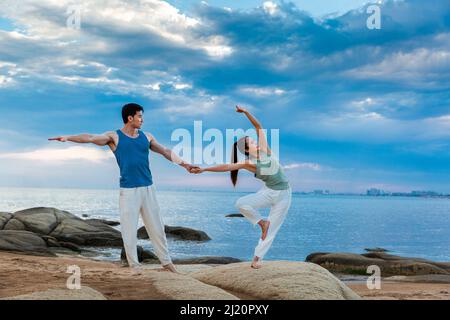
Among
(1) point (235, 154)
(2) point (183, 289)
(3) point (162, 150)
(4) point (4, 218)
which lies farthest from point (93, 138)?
(4) point (4, 218)

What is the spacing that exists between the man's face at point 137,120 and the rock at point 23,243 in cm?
1367

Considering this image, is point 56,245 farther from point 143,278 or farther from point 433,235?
point 433,235

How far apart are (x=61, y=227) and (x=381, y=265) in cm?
1619

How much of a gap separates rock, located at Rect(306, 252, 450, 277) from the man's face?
16418 millimetres

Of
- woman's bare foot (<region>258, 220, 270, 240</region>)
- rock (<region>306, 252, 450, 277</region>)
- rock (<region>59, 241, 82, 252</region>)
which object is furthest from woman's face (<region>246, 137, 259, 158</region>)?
rock (<region>59, 241, 82, 252</region>)

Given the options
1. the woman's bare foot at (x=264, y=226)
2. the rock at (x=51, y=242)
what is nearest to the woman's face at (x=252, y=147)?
the woman's bare foot at (x=264, y=226)

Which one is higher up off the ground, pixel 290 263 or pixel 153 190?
pixel 153 190

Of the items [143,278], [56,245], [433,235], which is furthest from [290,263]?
[433,235]

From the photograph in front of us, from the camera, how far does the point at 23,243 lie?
22516mm

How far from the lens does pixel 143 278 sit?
360 inches

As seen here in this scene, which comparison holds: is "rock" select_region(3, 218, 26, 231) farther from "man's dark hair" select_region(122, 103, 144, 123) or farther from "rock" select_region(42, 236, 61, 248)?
"man's dark hair" select_region(122, 103, 144, 123)

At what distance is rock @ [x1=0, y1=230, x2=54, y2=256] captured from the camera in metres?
21.1
